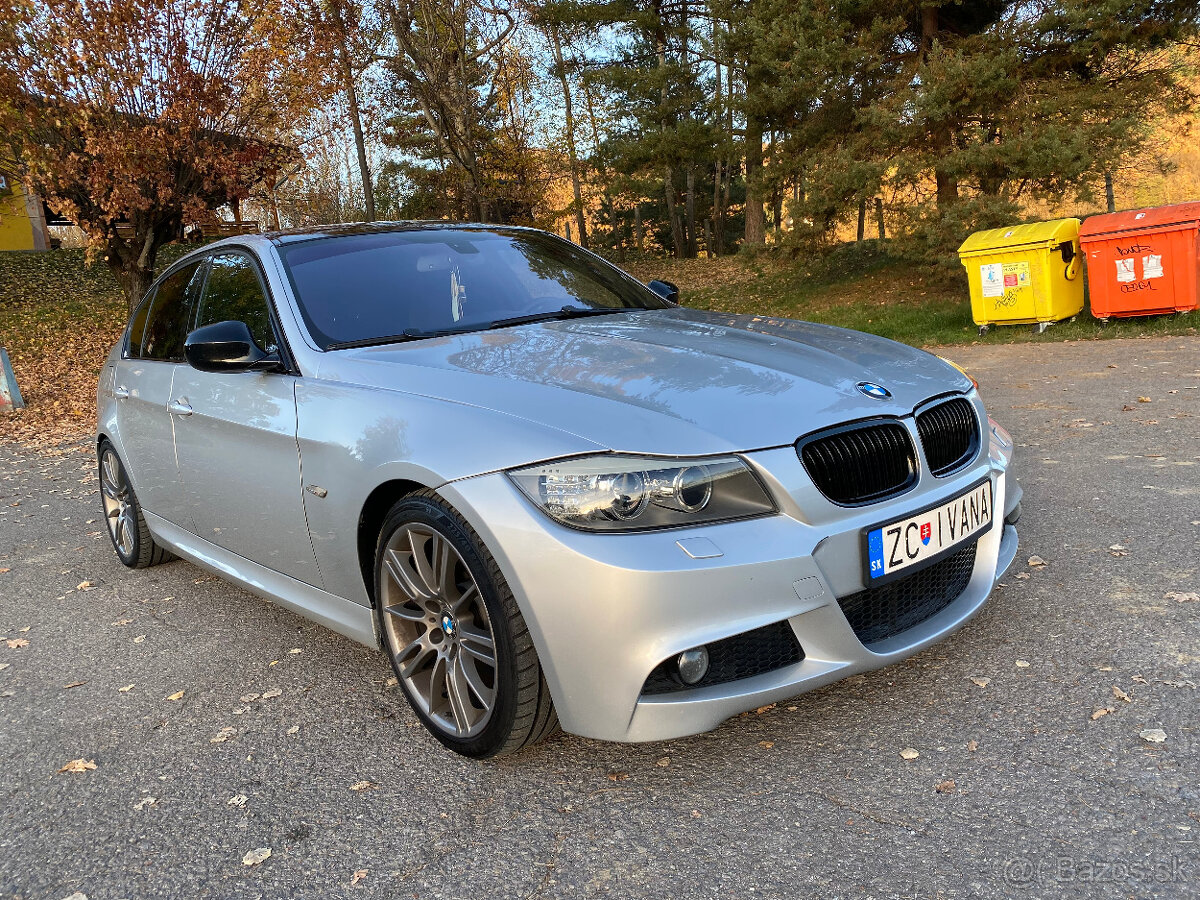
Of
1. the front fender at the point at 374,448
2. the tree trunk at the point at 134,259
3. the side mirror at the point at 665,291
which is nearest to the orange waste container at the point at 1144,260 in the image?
the side mirror at the point at 665,291

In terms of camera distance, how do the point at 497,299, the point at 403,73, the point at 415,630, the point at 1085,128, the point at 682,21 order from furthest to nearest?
the point at 682,21 < the point at 403,73 < the point at 1085,128 < the point at 497,299 < the point at 415,630

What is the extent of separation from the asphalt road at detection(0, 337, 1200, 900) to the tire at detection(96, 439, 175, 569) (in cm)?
74

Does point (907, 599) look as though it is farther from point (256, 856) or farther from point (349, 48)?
point (349, 48)

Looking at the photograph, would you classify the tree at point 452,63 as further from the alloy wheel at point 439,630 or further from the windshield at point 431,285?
the alloy wheel at point 439,630

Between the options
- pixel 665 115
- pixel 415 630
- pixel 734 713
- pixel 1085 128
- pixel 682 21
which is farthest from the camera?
pixel 682 21

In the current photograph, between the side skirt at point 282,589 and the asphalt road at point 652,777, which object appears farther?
the side skirt at point 282,589

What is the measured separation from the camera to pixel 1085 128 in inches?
506

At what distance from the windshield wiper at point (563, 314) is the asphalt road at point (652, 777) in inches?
52.8

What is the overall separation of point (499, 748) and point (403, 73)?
1819cm

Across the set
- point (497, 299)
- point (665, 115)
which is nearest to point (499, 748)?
point (497, 299)

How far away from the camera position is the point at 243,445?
3311 millimetres

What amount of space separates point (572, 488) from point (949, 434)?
4.06 ft

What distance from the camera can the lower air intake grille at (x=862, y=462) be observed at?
242 cm

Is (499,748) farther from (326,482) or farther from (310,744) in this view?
(326,482)
